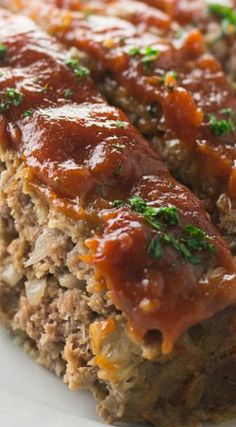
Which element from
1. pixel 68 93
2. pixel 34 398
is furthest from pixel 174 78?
pixel 34 398

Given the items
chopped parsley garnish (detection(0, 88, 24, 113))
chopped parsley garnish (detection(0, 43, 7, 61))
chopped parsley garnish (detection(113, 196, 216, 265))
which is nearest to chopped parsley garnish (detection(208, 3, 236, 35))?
chopped parsley garnish (detection(0, 43, 7, 61))

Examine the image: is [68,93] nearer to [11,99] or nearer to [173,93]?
[11,99]

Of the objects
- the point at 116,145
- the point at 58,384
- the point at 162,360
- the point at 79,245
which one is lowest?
the point at 58,384

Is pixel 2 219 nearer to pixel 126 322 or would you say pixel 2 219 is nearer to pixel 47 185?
pixel 47 185

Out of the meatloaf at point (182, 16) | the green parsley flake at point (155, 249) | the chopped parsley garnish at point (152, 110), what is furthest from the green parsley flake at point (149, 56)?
the green parsley flake at point (155, 249)

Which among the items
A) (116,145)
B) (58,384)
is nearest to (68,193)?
(116,145)

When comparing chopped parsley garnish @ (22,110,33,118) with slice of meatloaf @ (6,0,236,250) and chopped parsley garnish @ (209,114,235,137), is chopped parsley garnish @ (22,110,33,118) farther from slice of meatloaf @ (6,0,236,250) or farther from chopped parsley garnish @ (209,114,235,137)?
chopped parsley garnish @ (209,114,235,137)
